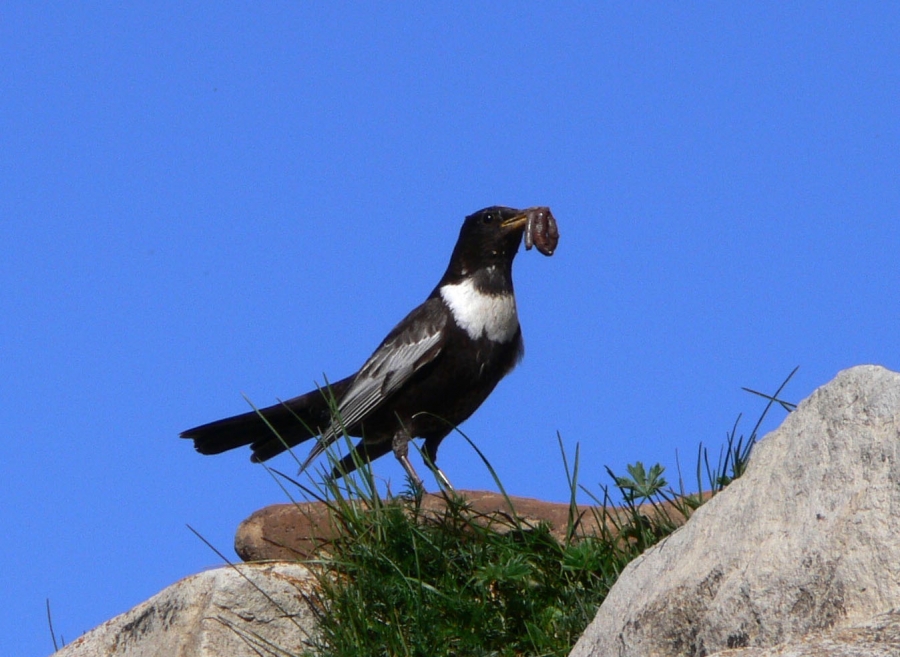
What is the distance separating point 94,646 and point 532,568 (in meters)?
1.82

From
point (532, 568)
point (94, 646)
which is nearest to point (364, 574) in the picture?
point (532, 568)

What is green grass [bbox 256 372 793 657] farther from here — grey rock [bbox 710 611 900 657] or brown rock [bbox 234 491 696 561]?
grey rock [bbox 710 611 900 657]

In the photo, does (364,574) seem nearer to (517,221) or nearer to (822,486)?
(822,486)

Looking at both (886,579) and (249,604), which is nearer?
(886,579)

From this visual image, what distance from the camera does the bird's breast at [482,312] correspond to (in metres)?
7.36

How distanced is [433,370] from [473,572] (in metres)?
3.07

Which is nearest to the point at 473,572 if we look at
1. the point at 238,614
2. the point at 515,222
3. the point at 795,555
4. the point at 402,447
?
the point at 238,614

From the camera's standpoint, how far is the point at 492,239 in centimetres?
780

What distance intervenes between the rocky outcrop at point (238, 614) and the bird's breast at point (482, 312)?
290cm

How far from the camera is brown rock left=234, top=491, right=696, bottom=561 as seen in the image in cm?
469

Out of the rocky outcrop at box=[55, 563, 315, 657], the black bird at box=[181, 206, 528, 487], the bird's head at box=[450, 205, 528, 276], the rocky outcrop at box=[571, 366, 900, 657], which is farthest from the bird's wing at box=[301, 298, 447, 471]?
the rocky outcrop at box=[571, 366, 900, 657]

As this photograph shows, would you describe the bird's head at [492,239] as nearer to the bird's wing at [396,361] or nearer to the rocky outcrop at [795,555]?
the bird's wing at [396,361]

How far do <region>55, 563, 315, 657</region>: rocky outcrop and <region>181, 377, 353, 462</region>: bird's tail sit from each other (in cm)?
294

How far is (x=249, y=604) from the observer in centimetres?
448
